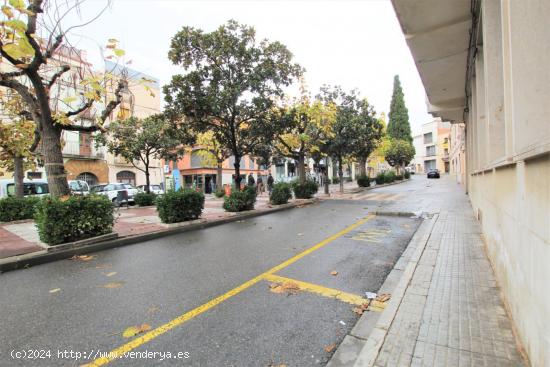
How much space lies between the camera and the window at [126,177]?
28034mm

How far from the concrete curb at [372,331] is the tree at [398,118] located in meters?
53.6

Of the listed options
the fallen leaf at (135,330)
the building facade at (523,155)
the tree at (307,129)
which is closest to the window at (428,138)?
the tree at (307,129)

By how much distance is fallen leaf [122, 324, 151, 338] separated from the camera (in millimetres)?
2838

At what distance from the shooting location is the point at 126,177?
28734mm

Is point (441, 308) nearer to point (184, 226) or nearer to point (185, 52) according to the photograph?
point (184, 226)

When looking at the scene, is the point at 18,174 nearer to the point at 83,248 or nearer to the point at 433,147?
the point at 83,248

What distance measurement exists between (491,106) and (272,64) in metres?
8.94

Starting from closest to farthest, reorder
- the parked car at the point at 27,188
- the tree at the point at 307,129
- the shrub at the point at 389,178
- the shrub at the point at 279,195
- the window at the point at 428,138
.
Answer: the shrub at the point at 279,195 < the parked car at the point at 27,188 < the tree at the point at 307,129 < the shrub at the point at 389,178 < the window at the point at 428,138

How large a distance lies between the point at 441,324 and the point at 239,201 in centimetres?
960

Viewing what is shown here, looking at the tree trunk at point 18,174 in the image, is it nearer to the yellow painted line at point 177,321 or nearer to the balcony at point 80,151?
the balcony at point 80,151

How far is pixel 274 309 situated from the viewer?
331cm

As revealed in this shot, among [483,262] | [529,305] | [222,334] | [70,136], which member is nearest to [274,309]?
[222,334]

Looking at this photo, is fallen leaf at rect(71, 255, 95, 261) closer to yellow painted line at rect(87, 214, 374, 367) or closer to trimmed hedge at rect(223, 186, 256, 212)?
yellow painted line at rect(87, 214, 374, 367)

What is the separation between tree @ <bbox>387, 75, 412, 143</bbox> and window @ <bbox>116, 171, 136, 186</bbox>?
43.8 meters
